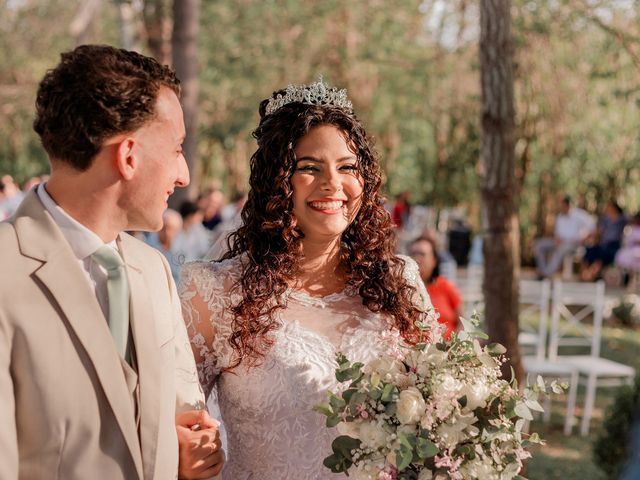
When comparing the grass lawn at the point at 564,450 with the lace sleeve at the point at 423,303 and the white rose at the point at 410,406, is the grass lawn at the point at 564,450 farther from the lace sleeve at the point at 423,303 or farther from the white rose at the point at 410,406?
the white rose at the point at 410,406

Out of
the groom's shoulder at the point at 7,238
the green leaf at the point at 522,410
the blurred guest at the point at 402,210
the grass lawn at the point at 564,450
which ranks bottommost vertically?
the grass lawn at the point at 564,450

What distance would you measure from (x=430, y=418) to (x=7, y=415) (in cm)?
115

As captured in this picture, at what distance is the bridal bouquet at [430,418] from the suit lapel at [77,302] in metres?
0.74

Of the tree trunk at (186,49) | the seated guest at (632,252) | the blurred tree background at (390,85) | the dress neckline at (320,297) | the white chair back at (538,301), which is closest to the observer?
the dress neckline at (320,297)

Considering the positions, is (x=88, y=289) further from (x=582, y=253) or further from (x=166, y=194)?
(x=582, y=253)

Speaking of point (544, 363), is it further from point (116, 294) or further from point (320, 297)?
point (116, 294)

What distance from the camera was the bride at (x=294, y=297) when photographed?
2938 mm

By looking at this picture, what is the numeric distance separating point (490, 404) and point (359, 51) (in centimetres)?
1552

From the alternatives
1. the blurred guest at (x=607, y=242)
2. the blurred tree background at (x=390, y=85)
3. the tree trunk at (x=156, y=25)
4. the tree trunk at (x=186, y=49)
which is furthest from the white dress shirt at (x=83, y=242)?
the blurred guest at (x=607, y=242)

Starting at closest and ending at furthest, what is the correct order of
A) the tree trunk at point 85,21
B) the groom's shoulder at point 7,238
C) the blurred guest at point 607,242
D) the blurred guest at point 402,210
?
1. the groom's shoulder at point 7,238
2. the tree trunk at point 85,21
3. the blurred guest at point 402,210
4. the blurred guest at point 607,242

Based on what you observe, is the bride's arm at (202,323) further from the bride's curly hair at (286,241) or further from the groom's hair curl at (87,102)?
the groom's hair curl at (87,102)

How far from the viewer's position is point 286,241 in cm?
303

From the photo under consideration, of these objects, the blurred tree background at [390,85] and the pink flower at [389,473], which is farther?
the blurred tree background at [390,85]

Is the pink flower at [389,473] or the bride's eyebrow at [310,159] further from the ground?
the bride's eyebrow at [310,159]
